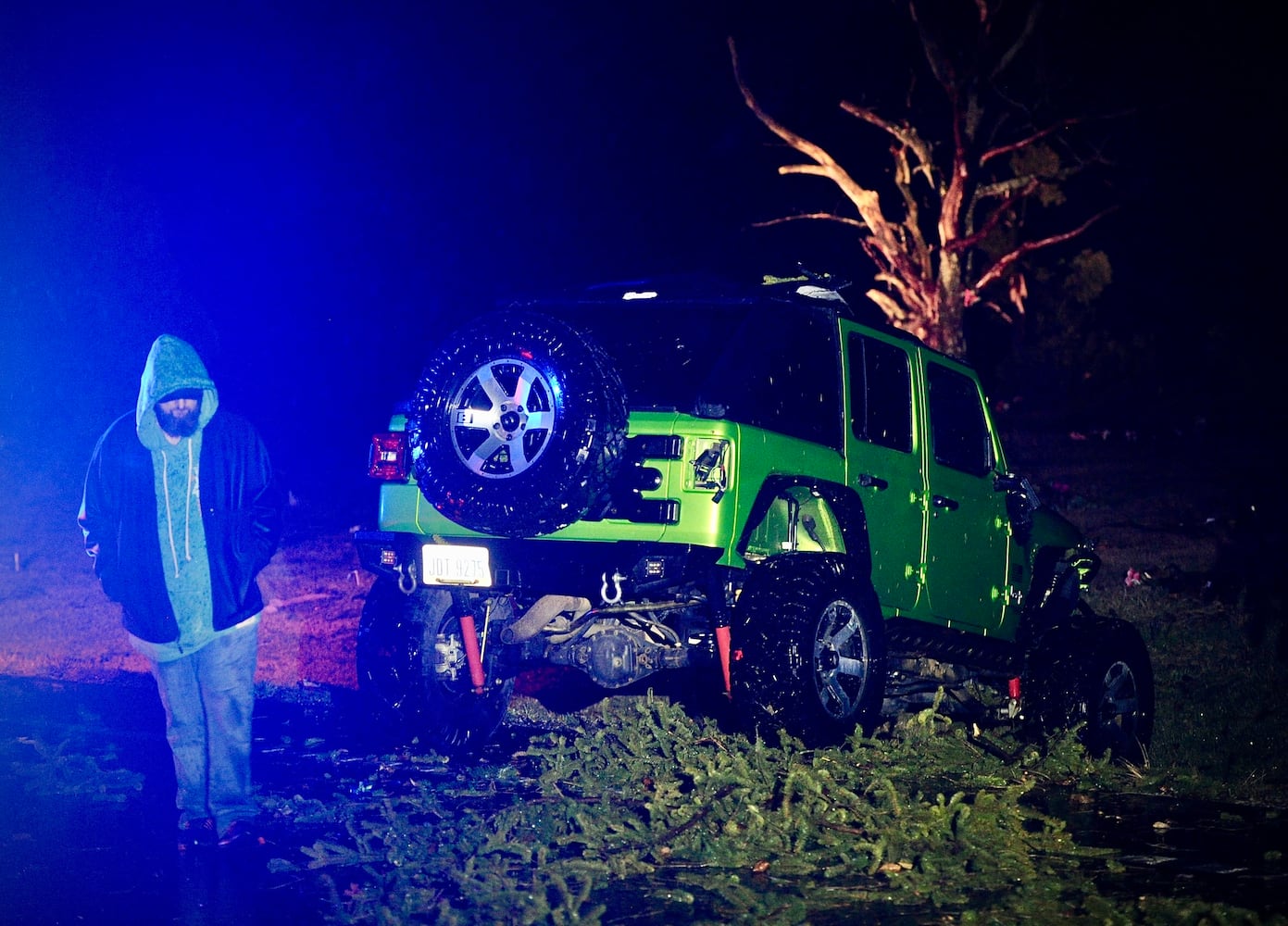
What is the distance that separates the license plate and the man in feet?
2.93

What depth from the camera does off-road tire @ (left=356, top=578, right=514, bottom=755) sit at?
287 inches

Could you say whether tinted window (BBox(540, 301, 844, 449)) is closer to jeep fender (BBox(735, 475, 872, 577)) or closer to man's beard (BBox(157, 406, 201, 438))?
jeep fender (BBox(735, 475, 872, 577))

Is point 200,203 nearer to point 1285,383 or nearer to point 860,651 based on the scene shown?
point 860,651

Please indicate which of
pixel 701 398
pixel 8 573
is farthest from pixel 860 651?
pixel 8 573

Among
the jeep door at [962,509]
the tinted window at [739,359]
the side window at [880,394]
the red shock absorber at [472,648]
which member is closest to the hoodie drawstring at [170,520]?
the red shock absorber at [472,648]

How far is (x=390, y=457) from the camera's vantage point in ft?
23.0

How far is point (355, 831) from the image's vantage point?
5.91 meters

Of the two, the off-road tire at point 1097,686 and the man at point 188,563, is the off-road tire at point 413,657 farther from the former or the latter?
the off-road tire at point 1097,686

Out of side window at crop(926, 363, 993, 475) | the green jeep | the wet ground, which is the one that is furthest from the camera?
side window at crop(926, 363, 993, 475)

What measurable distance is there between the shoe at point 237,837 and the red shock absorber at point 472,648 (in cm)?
142

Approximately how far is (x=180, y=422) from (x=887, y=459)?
354 centimetres

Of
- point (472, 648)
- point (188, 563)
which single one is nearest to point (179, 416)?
point (188, 563)

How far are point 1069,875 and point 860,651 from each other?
1762mm

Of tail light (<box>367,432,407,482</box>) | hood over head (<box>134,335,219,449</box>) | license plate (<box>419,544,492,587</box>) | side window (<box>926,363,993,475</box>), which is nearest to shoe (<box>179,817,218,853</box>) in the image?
license plate (<box>419,544,492,587</box>)
